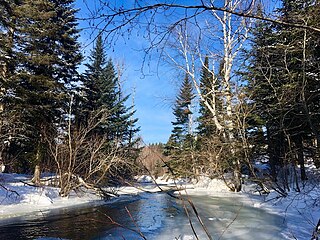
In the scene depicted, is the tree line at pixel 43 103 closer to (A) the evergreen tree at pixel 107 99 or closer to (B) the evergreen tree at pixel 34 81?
(B) the evergreen tree at pixel 34 81

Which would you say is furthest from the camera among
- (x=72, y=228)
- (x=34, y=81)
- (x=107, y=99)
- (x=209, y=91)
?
(x=107, y=99)

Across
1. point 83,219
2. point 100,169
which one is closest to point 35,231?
point 83,219

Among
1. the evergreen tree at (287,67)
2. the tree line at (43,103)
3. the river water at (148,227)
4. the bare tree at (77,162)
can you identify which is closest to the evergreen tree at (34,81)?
the tree line at (43,103)

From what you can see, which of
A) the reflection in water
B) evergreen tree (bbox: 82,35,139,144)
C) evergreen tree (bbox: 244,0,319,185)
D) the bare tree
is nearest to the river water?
the reflection in water

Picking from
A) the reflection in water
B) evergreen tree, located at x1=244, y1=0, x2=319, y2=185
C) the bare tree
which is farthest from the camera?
the bare tree

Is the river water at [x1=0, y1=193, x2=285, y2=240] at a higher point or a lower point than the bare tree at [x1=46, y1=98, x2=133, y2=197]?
lower

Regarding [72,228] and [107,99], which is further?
[107,99]

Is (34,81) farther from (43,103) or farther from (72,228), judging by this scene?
(72,228)

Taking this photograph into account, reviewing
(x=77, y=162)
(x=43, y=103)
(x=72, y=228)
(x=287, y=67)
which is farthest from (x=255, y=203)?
(x=43, y=103)

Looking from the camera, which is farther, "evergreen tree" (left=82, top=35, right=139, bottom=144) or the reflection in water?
"evergreen tree" (left=82, top=35, right=139, bottom=144)

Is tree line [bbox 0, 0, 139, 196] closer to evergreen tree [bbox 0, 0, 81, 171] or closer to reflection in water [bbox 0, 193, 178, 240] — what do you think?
evergreen tree [bbox 0, 0, 81, 171]

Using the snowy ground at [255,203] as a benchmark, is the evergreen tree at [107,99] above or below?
above

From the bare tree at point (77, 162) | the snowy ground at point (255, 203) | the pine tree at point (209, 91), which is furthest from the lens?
the pine tree at point (209, 91)

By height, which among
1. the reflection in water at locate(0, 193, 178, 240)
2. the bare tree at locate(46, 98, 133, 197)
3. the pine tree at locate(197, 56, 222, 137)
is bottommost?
the reflection in water at locate(0, 193, 178, 240)
